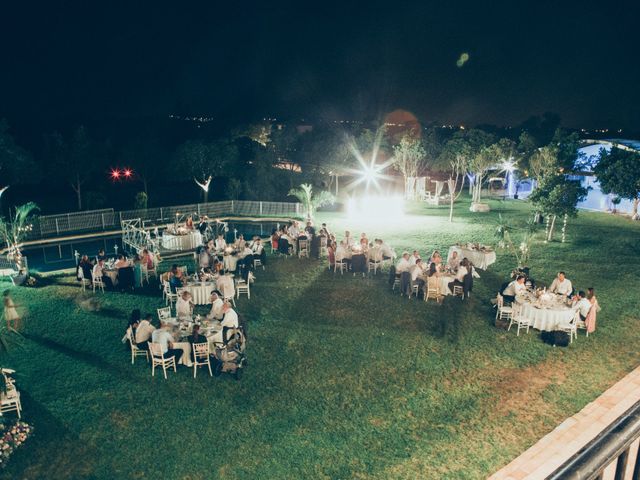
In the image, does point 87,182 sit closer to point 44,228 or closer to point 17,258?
point 44,228

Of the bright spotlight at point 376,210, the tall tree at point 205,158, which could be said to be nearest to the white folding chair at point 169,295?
the bright spotlight at point 376,210

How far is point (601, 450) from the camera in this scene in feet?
3.70

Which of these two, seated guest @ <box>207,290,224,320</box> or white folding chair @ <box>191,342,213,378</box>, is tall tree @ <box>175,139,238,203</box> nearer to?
seated guest @ <box>207,290,224,320</box>

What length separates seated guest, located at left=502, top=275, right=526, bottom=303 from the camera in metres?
12.4

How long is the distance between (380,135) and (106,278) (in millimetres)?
32560

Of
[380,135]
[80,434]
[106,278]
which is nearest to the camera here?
[80,434]

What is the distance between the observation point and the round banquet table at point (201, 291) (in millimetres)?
13477

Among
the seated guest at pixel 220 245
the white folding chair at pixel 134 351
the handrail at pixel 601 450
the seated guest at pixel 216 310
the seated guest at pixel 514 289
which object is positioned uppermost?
the handrail at pixel 601 450

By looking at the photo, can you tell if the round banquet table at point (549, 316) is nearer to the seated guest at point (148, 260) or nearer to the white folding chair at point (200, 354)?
the white folding chair at point (200, 354)

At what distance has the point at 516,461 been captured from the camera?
705 cm

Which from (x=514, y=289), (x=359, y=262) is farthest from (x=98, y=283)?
(x=514, y=289)

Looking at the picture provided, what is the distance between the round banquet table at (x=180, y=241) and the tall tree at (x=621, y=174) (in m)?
23.7

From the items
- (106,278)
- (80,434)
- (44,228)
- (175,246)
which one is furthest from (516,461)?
(44,228)

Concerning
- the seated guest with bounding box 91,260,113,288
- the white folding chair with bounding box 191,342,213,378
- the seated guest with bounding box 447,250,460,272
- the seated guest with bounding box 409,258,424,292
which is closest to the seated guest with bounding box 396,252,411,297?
the seated guest with bounding box 409,258,424,292
